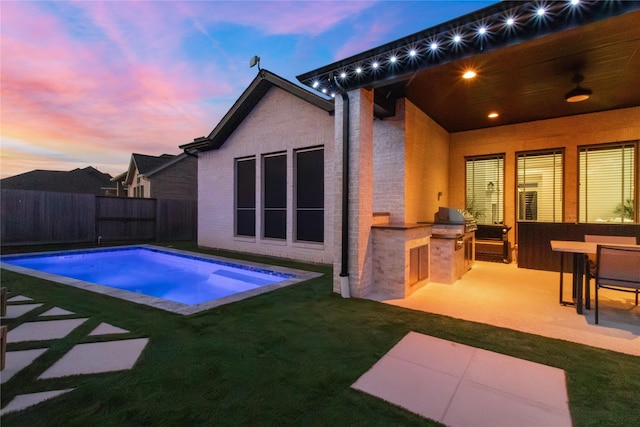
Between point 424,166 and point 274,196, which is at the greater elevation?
point 424,166

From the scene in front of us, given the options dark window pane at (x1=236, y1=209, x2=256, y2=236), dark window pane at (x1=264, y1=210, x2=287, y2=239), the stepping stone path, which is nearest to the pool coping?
the stepping stone path

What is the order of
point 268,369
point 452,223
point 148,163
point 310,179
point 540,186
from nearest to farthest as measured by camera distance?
point 268,369
point 452,223
point 540,186
point 310,179
point 148,163

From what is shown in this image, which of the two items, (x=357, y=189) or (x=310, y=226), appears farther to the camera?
(x=310, y=226)

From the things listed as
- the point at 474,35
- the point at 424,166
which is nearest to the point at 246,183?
the point at 424,166

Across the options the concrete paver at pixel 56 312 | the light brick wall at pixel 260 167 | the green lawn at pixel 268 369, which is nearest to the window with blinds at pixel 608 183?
the green lawn at pixel 268 369

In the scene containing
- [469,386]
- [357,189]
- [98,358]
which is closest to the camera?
[469,386]

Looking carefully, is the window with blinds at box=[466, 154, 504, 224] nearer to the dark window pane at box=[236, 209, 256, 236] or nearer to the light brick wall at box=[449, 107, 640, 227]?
the light brick wall at box=[449, 107, 640, 227]

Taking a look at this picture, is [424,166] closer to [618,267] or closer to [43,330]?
[618,267]

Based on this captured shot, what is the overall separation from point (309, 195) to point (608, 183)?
6919mm

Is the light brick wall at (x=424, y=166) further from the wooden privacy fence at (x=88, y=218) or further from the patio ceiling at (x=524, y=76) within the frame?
the wooden privacy fence at (x=88, y=218)

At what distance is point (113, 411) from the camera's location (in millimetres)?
1735

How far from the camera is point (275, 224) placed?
835cm

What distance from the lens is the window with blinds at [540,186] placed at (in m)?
6.92

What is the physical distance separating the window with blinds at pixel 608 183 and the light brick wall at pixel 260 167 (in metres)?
5.91
